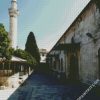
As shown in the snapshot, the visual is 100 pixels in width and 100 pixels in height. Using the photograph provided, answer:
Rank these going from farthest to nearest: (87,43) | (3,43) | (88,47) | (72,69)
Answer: (72,69), (3,43), (87,43), (88,47)

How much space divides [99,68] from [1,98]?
582 cm

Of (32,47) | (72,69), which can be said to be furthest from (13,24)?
(72,69)

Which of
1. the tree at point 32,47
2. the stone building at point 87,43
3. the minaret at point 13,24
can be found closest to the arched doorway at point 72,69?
the stone building at point 87,43

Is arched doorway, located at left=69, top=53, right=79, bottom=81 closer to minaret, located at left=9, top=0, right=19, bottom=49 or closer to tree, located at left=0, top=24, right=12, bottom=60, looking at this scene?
tree, located at left=0, top=24, right=12, bottom=60

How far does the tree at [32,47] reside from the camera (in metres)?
52.8

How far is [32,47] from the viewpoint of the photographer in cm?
5334

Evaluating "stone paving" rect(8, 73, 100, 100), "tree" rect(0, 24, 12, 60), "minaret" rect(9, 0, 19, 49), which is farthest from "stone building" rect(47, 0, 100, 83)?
"minaret" rect(9, 0, 19, 49)

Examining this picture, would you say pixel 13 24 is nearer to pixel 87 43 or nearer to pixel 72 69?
pixel 72 69

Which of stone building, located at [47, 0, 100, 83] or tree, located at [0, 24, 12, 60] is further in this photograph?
tree, located at [0, 24, 12, 60]

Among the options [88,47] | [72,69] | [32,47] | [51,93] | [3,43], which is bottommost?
[51,93]

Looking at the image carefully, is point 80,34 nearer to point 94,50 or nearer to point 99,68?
point 94,50

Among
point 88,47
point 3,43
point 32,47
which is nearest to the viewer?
point 88,47

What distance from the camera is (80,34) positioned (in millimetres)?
17734

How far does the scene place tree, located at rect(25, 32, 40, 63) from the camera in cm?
5278
